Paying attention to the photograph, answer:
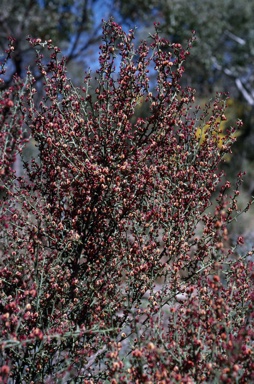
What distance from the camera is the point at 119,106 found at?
2.85 m

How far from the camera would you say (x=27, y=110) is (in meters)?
3.00

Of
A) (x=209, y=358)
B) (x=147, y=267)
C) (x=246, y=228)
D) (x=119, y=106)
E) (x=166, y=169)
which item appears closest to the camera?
(x=209, y=358)

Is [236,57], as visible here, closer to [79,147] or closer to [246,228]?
[246,228]

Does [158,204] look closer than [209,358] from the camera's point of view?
No

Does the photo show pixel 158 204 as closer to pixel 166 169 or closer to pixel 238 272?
pixel 166 169

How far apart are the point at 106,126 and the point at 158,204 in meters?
0.64

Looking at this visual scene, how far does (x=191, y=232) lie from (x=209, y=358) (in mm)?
800

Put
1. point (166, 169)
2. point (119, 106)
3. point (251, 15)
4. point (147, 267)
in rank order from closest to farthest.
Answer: point (147, 267), point (119, 106), point (166, 169), point (251, 15)

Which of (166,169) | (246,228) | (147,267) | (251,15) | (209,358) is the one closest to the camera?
(209,358)

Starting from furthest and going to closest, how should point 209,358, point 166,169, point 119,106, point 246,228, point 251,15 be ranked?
point 251,15 → point 246,228 → point 166,169 → point 119,106 → point 209,358

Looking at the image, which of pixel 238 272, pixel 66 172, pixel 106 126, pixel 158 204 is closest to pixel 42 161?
pixel 66 172

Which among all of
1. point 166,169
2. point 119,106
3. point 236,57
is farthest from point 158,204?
point 236,57

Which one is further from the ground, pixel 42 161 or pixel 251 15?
pixel 251 15

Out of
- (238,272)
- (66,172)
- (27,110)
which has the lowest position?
(238,272)
